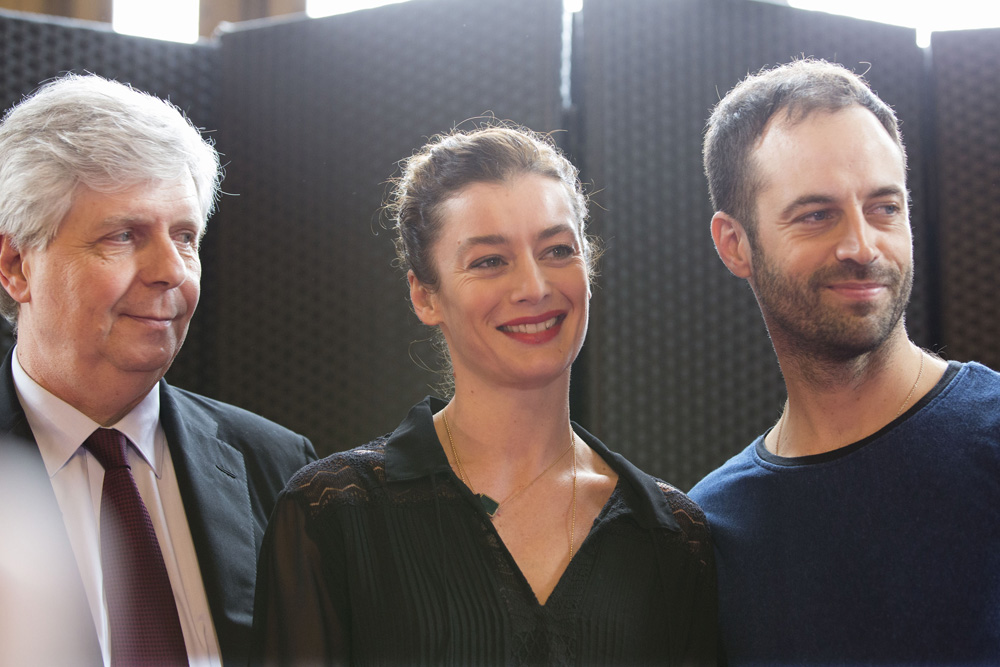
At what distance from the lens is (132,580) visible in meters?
1.65

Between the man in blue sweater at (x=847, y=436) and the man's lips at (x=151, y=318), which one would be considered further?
the man's lips at (x=151, y=318)

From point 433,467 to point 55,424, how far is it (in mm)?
764

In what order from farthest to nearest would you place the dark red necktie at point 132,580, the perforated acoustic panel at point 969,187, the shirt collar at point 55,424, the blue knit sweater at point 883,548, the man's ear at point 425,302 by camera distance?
the perforated acoustic panel at point 969,187
the man's ear at point 425,302
the shirt collar at point 55,424
the dark red necktie at point 132,580
the blue knit sweater at point 883,548

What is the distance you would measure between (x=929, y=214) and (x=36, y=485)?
7.71 ft

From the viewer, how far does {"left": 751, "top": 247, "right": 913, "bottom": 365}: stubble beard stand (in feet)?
5.40

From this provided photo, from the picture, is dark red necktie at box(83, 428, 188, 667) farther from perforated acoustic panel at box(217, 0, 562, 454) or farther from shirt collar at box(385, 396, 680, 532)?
perforated acoustic panel at box(217, 0, 562, 454)

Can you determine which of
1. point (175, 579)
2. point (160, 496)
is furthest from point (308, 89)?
point (175, 579)

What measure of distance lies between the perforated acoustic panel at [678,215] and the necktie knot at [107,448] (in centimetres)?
122

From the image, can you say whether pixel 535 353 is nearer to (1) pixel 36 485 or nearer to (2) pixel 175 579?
(2) pixel 175 579

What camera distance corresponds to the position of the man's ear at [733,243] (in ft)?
5.98

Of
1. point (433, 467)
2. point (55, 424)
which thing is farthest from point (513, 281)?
point (55, 424)

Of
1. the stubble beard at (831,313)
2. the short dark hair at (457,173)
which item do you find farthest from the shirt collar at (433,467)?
the stubble beard at (831,313)

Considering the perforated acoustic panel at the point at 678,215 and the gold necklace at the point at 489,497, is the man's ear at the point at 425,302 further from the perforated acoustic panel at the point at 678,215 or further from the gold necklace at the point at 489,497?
the perforated acoustic panel at the point at 678,215

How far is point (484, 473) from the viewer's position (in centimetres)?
175
